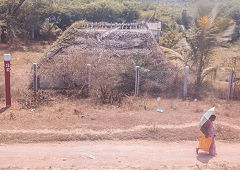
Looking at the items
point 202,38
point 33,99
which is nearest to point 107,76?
point 33,99

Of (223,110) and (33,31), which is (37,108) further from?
(33,31)

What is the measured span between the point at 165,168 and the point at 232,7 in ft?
106

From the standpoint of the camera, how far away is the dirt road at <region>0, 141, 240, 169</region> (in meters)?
5.57

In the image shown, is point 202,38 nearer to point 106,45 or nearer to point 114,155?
point 106,45

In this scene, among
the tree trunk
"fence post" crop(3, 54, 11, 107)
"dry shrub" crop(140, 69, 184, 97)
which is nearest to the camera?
"fence post" crop(3, 54, 11, 107)

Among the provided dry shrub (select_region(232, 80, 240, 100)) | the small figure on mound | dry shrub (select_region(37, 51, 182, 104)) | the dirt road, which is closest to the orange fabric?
the small figure on mound

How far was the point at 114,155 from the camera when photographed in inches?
235

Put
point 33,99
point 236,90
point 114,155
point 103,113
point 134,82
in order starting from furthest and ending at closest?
point 236,90
point 134,82
point 33,99
point 103,113
point 114,155

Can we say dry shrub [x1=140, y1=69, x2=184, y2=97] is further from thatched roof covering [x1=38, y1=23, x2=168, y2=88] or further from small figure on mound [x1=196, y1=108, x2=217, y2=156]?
small figure on mound [x1=196, y1=108, x2=217, y2=156]

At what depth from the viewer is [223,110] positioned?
8.99m

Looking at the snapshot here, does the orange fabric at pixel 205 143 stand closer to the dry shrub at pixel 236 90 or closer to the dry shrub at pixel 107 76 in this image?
the dry shrub at pixel 107 76

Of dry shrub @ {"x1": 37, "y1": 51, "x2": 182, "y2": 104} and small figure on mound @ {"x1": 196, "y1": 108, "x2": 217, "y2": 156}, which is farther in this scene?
dry shrub @ {"x1": 37, "y1": 51, "x2": 182, "y2": 104}

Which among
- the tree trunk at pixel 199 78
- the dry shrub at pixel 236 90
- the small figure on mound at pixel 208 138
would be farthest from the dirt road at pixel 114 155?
the tree trunk at pixel 199 78

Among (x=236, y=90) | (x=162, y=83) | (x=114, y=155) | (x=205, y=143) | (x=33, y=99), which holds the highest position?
(x=162, y=83)
